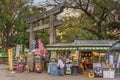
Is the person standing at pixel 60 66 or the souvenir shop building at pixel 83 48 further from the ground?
the souvenir shop building at pixel 83 48

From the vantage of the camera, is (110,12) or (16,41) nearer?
(110,12)

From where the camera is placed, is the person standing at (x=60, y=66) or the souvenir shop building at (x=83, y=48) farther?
the souvenir shop building at (x=83, y=48)

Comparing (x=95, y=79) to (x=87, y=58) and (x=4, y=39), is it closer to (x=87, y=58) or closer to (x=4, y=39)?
(x=87, y=58)

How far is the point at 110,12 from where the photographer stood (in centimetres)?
3822

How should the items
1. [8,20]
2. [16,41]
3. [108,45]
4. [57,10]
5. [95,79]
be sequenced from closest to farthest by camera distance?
[95,79], [108,45], [57,10], [8,20], [16,41]

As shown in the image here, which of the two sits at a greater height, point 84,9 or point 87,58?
point 84,9

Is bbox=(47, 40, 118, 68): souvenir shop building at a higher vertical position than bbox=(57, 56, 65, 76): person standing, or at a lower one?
higher

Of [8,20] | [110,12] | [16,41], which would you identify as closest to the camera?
[110,12]

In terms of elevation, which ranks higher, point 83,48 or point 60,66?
point 83,48

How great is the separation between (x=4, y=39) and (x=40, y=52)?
23741 mm

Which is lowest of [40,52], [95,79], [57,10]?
[95,79]

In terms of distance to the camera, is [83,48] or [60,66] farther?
[83,48]

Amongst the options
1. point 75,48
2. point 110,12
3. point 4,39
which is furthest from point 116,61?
point 4,39

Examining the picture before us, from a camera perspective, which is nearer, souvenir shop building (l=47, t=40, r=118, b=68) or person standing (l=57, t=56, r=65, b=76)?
person standing (l=57, t=56, r=65, b=76)
